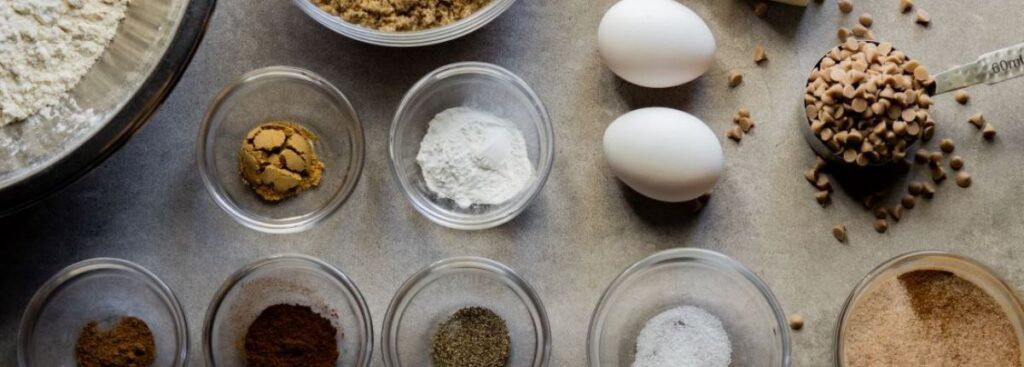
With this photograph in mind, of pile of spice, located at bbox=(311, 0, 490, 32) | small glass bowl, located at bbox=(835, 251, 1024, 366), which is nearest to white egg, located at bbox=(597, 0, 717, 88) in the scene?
pile of spice, located at bbox=(311, 0, 490, 32)

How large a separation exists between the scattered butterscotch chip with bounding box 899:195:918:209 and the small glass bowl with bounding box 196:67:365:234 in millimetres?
1140

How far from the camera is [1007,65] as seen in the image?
1.73 m

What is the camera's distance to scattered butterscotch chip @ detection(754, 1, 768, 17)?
6.18ft

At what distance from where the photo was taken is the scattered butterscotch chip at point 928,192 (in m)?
1.88

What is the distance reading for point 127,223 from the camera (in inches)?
73.6

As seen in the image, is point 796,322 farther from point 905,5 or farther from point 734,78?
point 905,5

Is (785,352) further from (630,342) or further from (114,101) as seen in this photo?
(114,101)

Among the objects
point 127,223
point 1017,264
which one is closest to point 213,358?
point 127,223

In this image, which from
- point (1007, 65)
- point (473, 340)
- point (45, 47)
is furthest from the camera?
point (473, 340)

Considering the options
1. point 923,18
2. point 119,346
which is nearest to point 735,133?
point 923,18

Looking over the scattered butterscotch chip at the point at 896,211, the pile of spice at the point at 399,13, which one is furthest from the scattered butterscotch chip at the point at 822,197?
the pile of spice at the point at 399,13

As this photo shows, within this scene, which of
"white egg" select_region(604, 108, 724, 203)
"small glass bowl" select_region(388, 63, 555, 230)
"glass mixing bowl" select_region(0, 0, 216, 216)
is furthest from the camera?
"small glass bowl" select_region(388, 63, 555, 230)

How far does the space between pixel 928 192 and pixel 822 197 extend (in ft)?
0.75

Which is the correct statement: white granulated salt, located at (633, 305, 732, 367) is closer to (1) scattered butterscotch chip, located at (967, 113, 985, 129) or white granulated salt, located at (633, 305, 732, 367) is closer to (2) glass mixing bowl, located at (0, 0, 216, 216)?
(1) scattered butterscotch chip, located at (967, 113, 985, 129)
